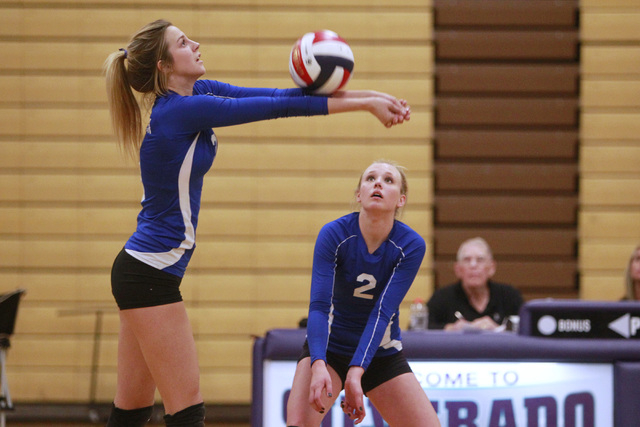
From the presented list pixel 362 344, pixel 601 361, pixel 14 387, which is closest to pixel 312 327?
pixel 362 344

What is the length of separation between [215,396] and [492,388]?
3093 mm

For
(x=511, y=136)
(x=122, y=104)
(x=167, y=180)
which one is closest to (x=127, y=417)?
(x=167, y=180)

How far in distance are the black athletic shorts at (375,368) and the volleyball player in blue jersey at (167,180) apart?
595 mm

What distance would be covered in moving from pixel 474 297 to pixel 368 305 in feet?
6.73

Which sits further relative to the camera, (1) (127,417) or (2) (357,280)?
(2) (357,280)

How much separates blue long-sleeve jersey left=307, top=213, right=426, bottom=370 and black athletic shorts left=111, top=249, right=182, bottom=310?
0.56 m

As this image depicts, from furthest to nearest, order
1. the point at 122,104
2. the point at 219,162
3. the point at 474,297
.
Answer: the point at 219,162, the point at 474,297, the point at 122,104

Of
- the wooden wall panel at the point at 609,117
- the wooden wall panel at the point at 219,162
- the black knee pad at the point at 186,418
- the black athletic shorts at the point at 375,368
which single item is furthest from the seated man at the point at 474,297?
the black knee pad at the point at 186,418

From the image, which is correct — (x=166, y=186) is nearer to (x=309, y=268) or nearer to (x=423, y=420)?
(x=423, y=420)

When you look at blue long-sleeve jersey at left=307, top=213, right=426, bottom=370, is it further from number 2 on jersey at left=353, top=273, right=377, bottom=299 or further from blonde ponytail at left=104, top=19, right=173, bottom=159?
blonde ponytail at left=104, top=19, right=173, bottom=159

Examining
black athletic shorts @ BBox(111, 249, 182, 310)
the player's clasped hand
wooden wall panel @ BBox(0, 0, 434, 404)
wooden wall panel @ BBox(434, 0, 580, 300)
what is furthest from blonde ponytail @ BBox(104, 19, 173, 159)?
wooden wall panel @ BBox(434, 0, 580, 300)

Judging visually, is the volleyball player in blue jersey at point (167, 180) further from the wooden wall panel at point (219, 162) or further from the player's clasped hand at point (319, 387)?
Result: the wooden wall panel at point (219, 162)

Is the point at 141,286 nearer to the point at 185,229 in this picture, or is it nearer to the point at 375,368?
the point at 185,229

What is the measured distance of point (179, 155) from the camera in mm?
2078
